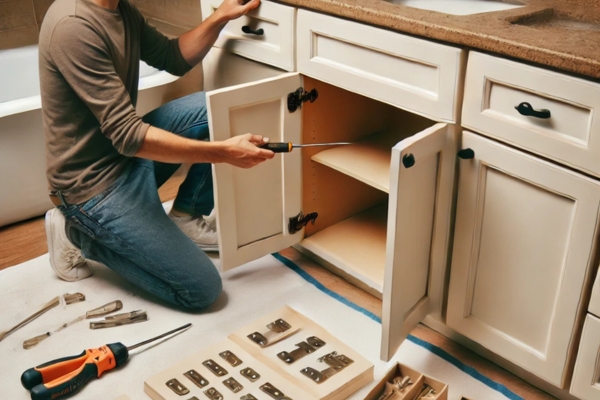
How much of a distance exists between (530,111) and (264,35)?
84 cm

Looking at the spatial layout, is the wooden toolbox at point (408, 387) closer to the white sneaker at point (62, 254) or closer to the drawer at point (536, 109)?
the drawer at point (536, 109)

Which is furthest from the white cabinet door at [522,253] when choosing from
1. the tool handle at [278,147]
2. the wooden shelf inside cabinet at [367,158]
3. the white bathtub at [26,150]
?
the white bathtub at [26,150]

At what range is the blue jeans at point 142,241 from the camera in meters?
1.88

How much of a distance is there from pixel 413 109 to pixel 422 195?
0.20 metres

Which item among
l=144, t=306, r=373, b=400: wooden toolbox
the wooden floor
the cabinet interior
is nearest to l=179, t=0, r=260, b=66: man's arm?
the cabinet interior

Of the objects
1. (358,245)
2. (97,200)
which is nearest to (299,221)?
(358,245)

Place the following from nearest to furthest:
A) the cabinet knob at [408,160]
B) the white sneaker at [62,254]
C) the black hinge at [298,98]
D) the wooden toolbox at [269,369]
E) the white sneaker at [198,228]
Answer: the cabinet knob at [408,160]
the wooden toolbox at [269,369]
the black hinge at [298,98]
the white sneaker at [62,254]
the white sneaker at [198,228]

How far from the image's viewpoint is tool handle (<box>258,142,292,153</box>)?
1701 mm

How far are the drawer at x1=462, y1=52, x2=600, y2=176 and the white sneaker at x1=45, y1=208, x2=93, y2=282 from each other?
120 cm

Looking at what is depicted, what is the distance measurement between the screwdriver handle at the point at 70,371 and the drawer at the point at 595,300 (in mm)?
1084

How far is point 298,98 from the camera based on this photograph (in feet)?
6.18

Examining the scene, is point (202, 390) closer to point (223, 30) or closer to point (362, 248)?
point (362, 248)

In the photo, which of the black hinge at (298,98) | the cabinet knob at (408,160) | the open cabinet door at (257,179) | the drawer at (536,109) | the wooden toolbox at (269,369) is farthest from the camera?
the black hinge at (298,98)

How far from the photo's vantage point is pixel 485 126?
145cm
